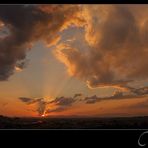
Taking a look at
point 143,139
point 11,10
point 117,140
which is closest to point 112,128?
point 117,140

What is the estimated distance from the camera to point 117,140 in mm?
2428

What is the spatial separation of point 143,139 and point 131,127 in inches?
5.7

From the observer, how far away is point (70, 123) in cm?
239

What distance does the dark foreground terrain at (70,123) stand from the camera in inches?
94.0

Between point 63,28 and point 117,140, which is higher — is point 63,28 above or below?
above

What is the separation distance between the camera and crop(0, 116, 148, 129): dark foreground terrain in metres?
2.39

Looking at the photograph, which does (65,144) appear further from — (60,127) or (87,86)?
(87,86)

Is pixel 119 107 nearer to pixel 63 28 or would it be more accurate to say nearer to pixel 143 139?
pixel 143 139

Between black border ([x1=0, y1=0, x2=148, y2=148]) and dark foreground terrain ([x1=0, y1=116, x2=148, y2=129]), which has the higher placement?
dark foreground terrain ([x1=0, y1=116, x2=148, y2=129])

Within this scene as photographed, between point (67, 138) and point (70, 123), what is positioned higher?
point (70, 123)

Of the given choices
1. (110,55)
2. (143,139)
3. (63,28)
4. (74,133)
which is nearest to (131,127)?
(143,139)

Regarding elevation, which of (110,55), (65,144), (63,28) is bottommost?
(65,144)

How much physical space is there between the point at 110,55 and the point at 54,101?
621 millimetres

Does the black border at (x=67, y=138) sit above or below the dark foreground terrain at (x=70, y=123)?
below
